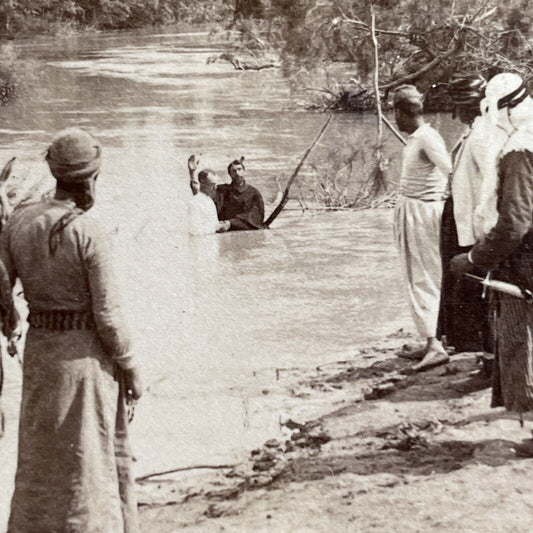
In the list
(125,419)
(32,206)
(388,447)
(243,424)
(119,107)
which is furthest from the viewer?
(119,107)

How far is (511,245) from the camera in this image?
268cm

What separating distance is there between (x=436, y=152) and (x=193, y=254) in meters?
1.43

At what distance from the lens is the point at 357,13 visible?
4348 millimetres

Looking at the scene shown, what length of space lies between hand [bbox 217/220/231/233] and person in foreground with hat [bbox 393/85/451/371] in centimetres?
120

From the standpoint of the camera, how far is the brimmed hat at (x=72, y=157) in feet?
7.27

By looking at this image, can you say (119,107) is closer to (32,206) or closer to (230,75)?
(230,75)

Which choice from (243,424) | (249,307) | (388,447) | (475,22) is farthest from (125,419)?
(475,22)

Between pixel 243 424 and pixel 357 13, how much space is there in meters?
2.03

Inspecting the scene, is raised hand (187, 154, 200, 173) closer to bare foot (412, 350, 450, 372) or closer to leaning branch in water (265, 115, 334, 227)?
leaning branch in water (265, 115, 334, 227)

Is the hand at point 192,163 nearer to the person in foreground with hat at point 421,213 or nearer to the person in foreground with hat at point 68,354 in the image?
the person in foreground with hat at point 421,213

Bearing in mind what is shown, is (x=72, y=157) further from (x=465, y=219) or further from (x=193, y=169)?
(x=193, y=169)

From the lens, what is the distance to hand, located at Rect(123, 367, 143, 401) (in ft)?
7.70

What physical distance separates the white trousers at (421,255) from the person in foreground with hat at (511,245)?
1.01m

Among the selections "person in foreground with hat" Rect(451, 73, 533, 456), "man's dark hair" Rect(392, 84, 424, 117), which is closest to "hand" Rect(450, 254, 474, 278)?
"person in foreground with hat" Rect(451, 73, 533, 456)
